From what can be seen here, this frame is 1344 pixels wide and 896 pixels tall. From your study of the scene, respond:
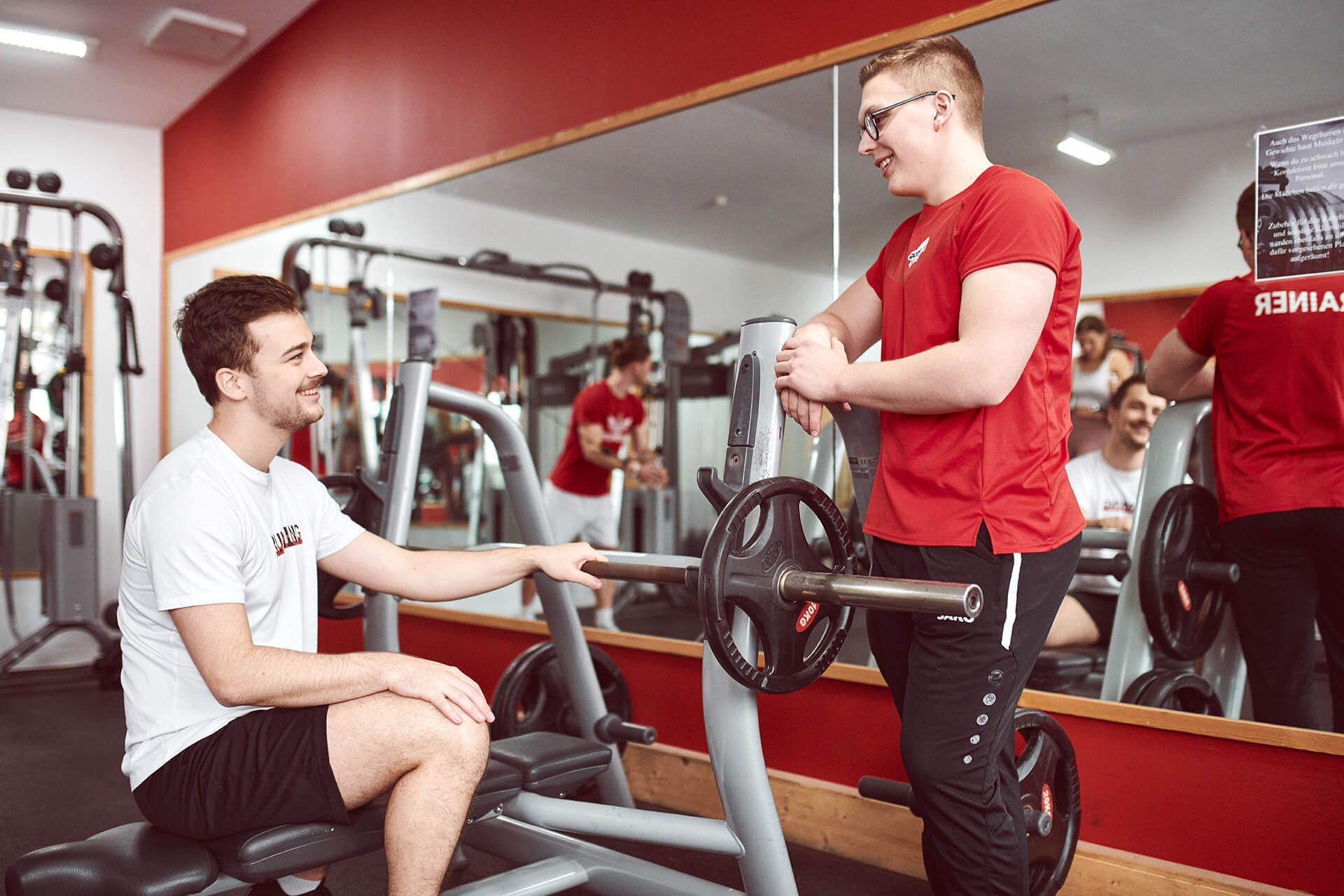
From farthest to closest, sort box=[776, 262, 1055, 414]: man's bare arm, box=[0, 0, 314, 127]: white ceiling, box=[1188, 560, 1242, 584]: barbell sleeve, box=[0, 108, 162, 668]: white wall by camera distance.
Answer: box=[0, 108, 162, 668]: white wall < box=[0, 0, 314, 127]: white ceiling < box=[1188, 560, 1242, 584]: barbell sleeve < box=[776, 262, 1055, 414]: man's bare arm

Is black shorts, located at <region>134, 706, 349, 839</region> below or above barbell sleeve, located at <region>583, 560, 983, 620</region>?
below

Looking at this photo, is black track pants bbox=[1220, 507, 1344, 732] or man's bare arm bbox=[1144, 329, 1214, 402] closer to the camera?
black track pants bbox=[1220, 507, 1344, 732]

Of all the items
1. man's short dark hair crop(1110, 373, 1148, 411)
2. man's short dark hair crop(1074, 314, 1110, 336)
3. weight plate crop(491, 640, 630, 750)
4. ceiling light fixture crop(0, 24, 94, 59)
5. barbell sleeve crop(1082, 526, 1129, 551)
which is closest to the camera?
barbell sleeve crop(1082, 526, 1129, 551)

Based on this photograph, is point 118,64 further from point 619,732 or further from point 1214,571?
point 1214,571

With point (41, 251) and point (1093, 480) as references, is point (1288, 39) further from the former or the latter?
point (41, 251)

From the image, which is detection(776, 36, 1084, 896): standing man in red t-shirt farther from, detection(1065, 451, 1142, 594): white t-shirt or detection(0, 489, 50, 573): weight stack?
detection(0, 489, 50, 573): weight stack

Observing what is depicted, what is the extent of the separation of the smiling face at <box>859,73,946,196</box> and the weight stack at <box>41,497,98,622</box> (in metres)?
4.16

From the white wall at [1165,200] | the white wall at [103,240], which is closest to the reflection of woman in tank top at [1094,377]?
the white wall at [1165,200]

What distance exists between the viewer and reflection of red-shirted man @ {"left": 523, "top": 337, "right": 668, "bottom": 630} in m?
3.90

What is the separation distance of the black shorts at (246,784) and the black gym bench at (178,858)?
0.07 feet

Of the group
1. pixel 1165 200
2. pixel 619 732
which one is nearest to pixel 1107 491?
pixel 1165 200

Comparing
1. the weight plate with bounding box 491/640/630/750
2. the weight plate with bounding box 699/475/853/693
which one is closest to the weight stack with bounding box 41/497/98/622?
the weight plate with bounding box 491/640/630/750

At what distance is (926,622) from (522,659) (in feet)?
4.88

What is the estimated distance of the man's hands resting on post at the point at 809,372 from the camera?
5.02ft
